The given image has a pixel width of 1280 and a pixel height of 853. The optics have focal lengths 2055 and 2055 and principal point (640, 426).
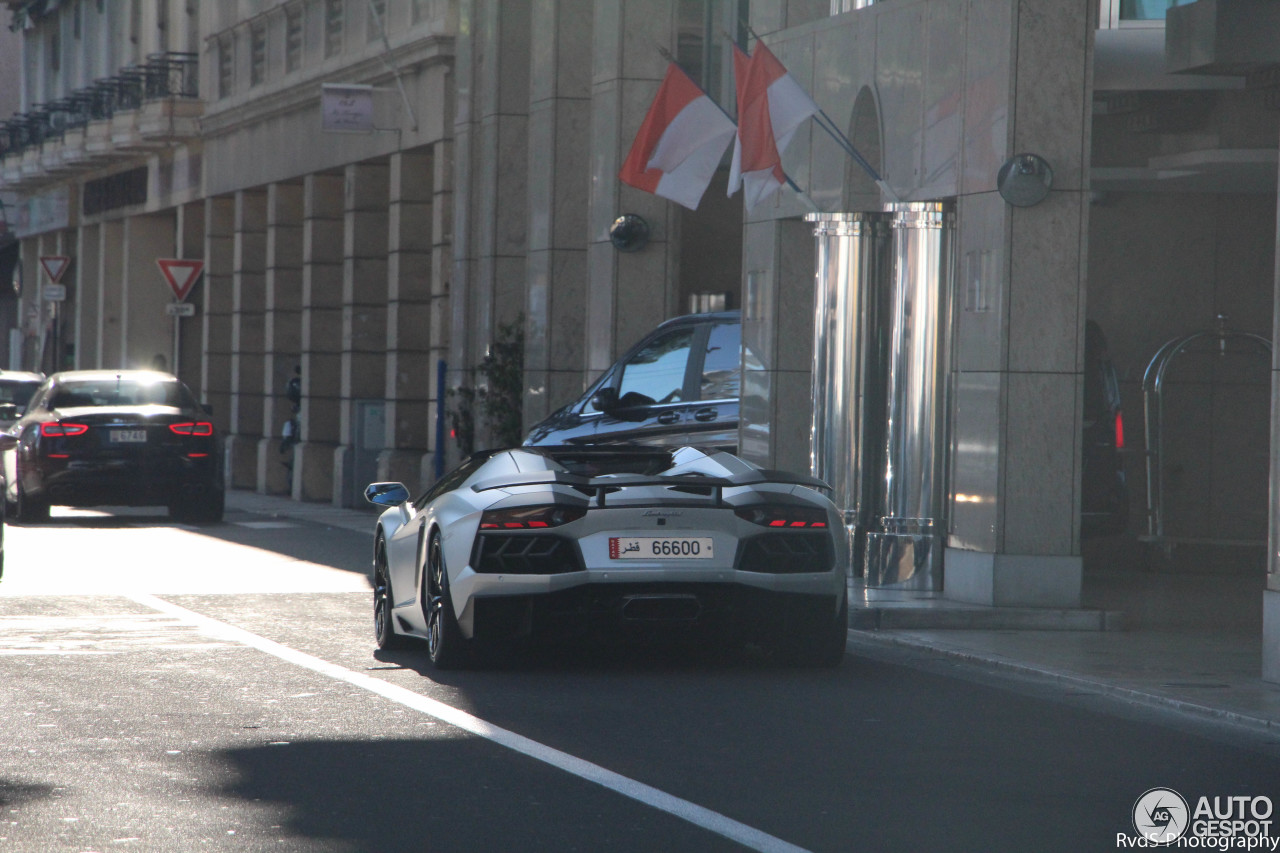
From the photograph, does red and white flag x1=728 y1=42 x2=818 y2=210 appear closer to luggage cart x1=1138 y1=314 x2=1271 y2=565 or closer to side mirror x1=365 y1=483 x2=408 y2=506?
luggage cart x1=1138 y1=314 x2=1271 y2=565

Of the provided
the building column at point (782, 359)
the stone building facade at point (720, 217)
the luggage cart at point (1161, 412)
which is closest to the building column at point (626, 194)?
the stone building facade at point (720, 217)

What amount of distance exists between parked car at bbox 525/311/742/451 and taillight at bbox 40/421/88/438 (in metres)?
5.94

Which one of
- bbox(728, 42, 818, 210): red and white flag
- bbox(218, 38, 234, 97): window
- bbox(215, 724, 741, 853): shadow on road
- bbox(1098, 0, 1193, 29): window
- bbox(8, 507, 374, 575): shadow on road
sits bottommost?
bbox(8, 507, 374, 575): shadow on road

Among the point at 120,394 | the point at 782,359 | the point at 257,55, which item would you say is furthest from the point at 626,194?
the point at 257,55

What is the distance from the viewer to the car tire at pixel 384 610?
10.8m

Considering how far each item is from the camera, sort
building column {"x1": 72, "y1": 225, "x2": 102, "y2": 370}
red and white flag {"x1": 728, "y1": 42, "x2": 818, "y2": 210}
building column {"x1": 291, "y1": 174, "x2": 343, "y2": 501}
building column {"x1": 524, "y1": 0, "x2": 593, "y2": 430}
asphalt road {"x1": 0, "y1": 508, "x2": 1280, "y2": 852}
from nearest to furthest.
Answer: asphalt road {"x1": 0, "y1": 508, "x2": 1280, "y2": 852}, red and white flag {"x1": 728, "y1": 42, "x2": 818, "y2": 210}, building column {"x1": 524, "y1": 0, "x2": 593, "y2": 430}, building column {"x1": 291, "y1": 174, "x2": 343, "y2": 501}, building column {"x1": 72, "y1": 225, "x2": 102, "y2": 370}

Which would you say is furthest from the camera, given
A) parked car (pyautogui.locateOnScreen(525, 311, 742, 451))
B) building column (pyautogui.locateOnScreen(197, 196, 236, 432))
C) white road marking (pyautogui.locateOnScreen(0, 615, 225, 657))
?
building column (pyautogui.locateOnScreen(197, 196, 236, 432))

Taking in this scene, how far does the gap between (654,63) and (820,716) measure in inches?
525

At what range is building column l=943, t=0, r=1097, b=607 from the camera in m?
12.7

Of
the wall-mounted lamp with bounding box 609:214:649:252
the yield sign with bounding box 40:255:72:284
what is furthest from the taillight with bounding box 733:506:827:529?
the yield sign with bounding box 40:255:72:284

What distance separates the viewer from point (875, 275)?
1528cm

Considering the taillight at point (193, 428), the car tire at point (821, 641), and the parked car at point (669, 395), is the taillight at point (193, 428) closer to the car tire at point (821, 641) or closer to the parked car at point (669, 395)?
the parked car at point (669, 395)

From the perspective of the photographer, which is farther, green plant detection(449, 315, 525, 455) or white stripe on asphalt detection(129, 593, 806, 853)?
green plant detection(449, 315, 525, 455)

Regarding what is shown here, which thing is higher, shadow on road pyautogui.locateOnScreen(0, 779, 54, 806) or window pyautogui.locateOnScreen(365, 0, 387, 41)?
window pyautogui.locateOnScreen(365, 0, 387, 41)
